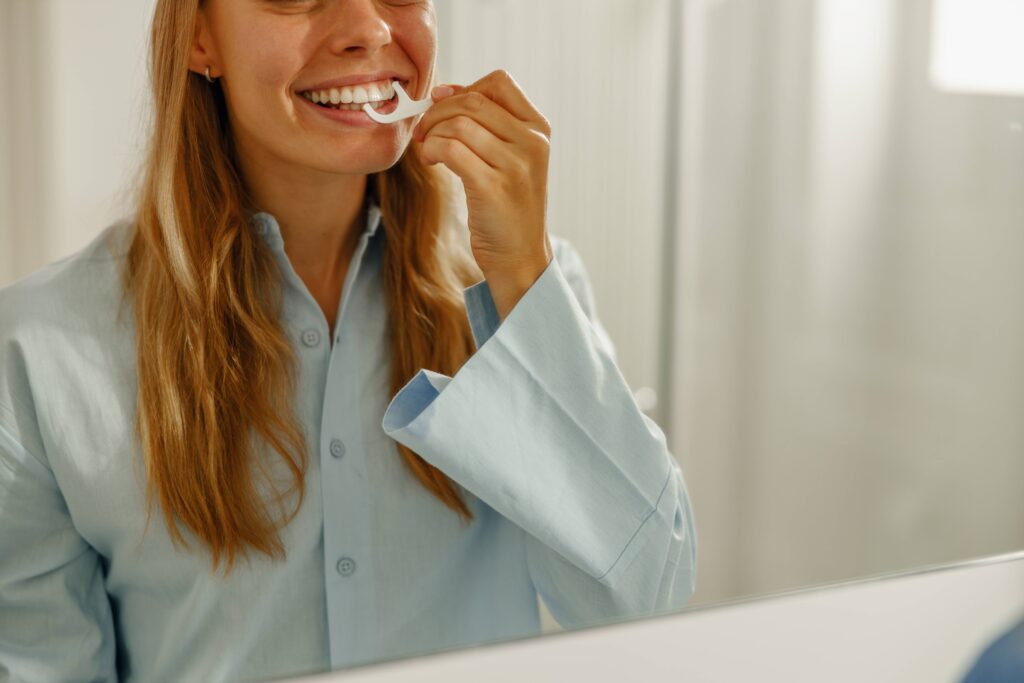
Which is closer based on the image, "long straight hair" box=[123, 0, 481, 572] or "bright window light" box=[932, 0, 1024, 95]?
"long straight hair" box=[123, 0, 481, 572]

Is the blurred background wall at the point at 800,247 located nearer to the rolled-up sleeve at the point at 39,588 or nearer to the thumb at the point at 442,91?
the thumb at the point at 442,91

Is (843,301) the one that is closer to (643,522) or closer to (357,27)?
(643,522)

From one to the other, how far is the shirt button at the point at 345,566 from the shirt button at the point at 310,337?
0.10m

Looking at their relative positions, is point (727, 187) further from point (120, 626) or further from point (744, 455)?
point (120, 626)

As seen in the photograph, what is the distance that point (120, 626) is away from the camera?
40 cm

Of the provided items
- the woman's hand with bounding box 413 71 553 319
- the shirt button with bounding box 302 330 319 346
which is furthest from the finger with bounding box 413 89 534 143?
the shirt button with bounding box 302 330 319 346

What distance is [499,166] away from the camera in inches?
16.2

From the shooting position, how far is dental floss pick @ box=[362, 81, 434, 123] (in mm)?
399

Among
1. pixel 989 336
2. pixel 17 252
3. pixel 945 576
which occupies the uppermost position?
pixel 17 252

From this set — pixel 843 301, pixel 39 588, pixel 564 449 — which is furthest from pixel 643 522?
pixel 39 588

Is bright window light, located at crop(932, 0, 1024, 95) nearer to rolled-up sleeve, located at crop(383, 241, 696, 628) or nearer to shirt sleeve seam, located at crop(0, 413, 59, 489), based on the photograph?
rolled-up sleeve, located at crop(383, 241, 696, 628)

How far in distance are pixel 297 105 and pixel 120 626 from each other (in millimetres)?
243

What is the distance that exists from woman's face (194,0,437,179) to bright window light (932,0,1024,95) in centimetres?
29

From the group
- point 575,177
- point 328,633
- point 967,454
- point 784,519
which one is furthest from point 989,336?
point 328,633
